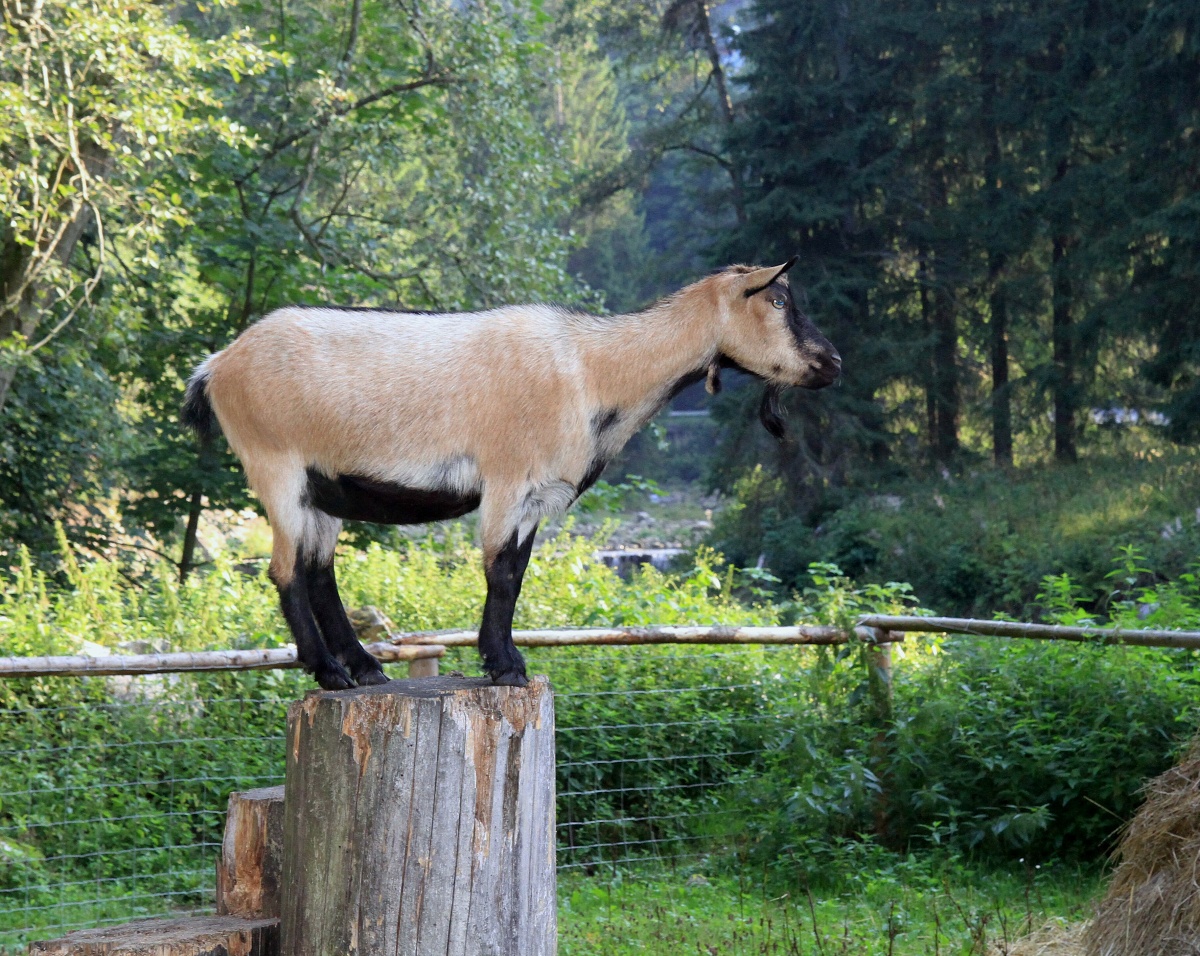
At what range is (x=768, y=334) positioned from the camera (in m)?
3.18

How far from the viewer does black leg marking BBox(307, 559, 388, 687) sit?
10.8ft

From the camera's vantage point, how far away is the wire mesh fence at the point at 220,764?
571 centimetres

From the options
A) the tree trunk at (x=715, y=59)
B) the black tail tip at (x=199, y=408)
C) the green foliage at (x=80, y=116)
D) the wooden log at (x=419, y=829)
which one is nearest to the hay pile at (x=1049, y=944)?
the wooden log at (x=419, y=829)

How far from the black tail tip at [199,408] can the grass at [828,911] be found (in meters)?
2.55

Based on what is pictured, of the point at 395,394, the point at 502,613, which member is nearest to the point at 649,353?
the point at 395,394

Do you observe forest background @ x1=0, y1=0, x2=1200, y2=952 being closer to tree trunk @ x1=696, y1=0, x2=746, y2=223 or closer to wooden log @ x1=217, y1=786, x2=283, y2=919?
tree trunk @ x1=696, y1=0, x2=746, y2=223

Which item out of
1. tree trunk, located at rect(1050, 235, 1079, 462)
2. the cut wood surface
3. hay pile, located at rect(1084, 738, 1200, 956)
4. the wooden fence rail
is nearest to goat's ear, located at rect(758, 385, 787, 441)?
hay pile, located at rect(1084, 738, 1200, 956)

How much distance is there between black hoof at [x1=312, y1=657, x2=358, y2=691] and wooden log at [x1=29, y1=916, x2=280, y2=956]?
59 cm

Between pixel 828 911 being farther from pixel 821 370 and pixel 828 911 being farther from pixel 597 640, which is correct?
pixel 821 370

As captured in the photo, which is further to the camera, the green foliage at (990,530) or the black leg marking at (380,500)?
the green foliage at (990,530)

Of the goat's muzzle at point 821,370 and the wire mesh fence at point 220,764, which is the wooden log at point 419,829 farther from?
the wire mesh fence at point 220,764

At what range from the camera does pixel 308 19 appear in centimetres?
1270

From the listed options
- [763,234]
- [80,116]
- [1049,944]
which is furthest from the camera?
[763,234]

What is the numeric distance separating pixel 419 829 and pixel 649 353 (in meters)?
1.33
